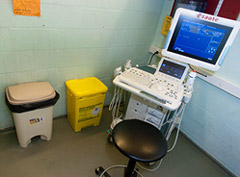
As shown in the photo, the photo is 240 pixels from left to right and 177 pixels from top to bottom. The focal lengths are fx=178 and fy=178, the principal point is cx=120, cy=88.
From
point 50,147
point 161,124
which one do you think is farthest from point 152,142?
point 50,147

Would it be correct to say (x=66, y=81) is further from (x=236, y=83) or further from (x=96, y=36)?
(x=236, y=83)

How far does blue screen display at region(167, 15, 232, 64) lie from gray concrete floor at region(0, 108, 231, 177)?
117 cm

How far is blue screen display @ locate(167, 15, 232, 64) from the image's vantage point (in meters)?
1.49

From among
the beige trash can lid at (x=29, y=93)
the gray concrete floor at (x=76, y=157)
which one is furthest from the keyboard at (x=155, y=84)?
the gray concrete floor at (x=76, y=157)

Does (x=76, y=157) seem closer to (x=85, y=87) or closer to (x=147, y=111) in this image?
(x=85, y=87)

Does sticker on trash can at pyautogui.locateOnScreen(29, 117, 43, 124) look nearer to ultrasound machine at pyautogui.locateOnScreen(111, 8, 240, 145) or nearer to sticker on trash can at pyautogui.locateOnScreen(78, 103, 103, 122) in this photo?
sticker on trash can at pyautogui.locateOnScreen(78, 103, 103, 122)

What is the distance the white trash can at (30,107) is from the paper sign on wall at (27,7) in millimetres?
652

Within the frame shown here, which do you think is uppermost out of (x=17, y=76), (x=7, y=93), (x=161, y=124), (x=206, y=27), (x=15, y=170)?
(x=206, y=27)

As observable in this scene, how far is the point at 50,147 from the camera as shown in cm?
188

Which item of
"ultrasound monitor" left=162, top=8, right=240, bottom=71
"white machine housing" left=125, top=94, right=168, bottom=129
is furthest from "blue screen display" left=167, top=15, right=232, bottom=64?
"white machine housing" left=125, top=94, right=168, bottom=129

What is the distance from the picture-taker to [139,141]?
1.21m

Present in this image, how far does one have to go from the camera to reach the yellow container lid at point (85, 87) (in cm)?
186

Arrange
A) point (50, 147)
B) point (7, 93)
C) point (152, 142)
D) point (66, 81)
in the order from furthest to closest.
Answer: point (66, 81) → point (50, 147) → point (7, 93) → point (152, 142)

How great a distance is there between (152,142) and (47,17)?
1385 mm
